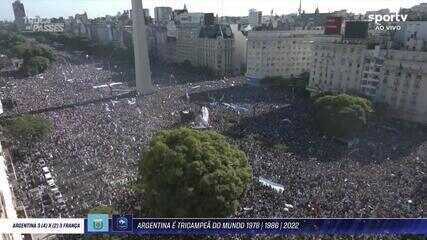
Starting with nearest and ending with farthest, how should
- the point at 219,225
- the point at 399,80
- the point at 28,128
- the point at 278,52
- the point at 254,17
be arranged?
the point at 219,225 < the point at 28,128 < the point at 399,80 < the point at 278,52 < the point at 254,17

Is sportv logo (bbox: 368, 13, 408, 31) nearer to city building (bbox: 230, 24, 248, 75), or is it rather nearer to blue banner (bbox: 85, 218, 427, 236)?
city building (bbox: 230, 24, 248, 75)

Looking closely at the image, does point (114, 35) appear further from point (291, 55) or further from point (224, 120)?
point (224, 120)

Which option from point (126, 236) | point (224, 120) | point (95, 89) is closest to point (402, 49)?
point (224, 120)

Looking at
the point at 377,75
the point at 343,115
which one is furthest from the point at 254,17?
the point at 343,115

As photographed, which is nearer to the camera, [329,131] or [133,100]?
[329,131]

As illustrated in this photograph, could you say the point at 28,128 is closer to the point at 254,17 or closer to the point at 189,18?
the point at 189,18

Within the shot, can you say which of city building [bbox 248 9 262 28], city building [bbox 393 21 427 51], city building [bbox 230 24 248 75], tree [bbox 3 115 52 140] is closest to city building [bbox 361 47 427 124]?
city building [bbox 393 21 427 51]

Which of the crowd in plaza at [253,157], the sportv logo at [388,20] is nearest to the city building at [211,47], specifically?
the crowd in plaza at [253,157]
